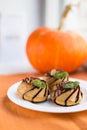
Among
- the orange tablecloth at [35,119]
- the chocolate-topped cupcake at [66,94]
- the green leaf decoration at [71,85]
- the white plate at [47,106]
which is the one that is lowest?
the orange tablecloth at [35,119]

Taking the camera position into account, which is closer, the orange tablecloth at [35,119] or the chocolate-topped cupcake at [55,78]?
the orange tablecloth at [35,119]

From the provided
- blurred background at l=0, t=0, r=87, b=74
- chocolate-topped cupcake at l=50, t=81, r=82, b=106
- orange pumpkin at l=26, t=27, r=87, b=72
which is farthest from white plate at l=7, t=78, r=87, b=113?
blurred background at l=0, t=0, r=87, b=74

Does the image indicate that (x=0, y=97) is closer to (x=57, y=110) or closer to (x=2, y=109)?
(x=2, y=109)

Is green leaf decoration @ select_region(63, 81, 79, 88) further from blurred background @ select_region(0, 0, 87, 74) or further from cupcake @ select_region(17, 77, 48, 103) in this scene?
blurred background @ select_region(0, 0, 87, 74)

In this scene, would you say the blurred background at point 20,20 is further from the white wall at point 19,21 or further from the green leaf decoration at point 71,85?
the green leaf decoration at point 71,85

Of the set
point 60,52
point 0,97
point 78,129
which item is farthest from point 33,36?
point 78,129

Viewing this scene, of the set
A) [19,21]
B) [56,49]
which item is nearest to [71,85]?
[56,49]

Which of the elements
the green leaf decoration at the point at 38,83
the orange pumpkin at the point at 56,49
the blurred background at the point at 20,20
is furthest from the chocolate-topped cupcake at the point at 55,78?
the blurred background at the point at 20,20
